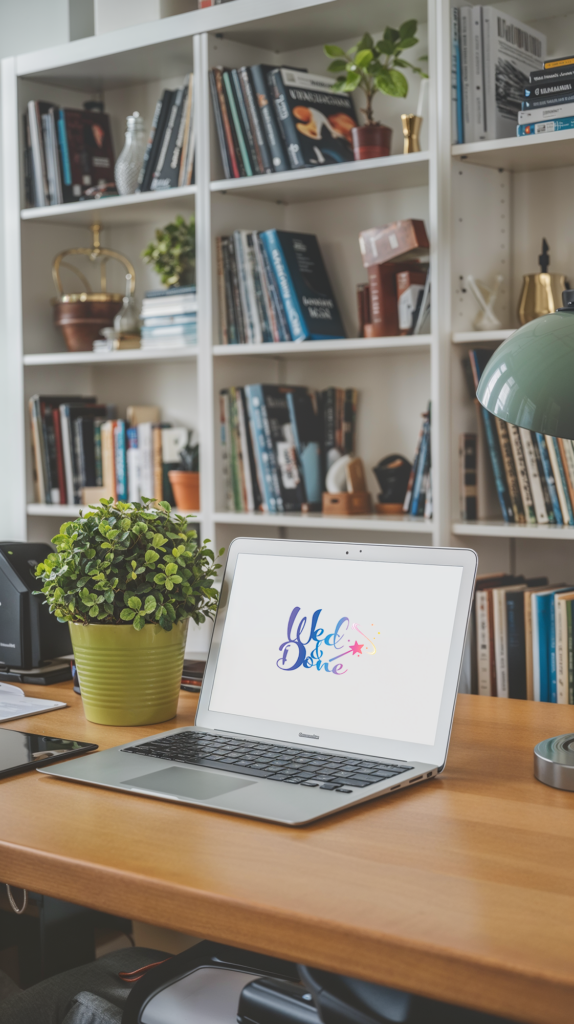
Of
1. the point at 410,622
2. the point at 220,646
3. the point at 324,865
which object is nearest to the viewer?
the point at 324,865

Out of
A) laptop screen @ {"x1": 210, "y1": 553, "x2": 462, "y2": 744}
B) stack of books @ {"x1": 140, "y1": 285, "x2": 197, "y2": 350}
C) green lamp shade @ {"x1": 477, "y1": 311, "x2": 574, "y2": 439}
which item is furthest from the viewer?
stack of books @ {"x1": 140, "y1": 285, "x2": 197, "y2": 350}

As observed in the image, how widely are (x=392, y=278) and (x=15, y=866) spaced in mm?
1557

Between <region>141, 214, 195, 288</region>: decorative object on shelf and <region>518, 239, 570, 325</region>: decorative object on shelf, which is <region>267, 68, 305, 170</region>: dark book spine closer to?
<region>141, 214, 195, 288</region>: decorative object on shelf

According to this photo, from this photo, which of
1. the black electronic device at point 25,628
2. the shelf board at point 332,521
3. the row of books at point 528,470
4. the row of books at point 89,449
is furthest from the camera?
the row of books at point 89,449

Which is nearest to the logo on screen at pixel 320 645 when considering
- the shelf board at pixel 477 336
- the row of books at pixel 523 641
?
the row of books at pixel 523 641

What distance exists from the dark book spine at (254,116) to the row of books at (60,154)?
521 mm

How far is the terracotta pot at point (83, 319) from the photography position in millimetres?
2629

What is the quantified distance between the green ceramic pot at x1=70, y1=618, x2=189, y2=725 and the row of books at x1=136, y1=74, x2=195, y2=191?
1.40 m

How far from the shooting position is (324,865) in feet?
2.87

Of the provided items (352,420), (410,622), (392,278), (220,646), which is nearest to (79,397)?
(352,420)

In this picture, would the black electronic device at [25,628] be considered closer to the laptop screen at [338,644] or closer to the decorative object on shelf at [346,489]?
the laptop screen at [338,644]

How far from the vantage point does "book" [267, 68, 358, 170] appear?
85.8 inches

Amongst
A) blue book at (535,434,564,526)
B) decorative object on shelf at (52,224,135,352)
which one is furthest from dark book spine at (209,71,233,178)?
blue book at (535,434,564,526)

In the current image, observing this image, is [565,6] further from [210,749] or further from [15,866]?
[15,866]
